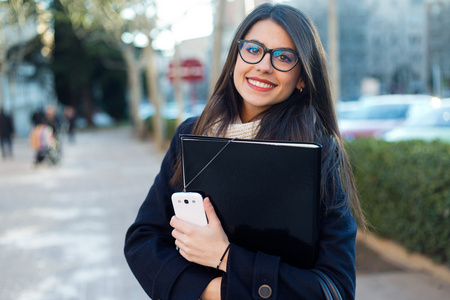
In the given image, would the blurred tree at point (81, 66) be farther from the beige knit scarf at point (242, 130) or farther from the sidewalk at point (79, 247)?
the beige knit scarf at point (242, 130)

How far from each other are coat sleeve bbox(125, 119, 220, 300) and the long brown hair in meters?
0.08

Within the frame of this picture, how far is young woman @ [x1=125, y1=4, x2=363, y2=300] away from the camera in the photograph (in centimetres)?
157

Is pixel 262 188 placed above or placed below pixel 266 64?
below

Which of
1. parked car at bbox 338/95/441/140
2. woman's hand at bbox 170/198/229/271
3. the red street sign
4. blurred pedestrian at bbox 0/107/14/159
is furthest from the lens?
blurred pedestrian at bbox 0/107/14/159

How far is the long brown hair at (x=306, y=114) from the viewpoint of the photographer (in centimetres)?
170

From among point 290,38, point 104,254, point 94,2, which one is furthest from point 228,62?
point 94,2

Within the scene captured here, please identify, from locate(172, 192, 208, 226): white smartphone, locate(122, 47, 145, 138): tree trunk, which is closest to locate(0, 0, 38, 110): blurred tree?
locate(122, 47, 145, 138): tree trunk

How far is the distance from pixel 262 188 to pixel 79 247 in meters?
5.43

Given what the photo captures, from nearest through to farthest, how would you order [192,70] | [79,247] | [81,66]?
[79,247]
[192,70]
[81,66]

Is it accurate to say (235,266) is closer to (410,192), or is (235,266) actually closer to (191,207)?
(191,207)

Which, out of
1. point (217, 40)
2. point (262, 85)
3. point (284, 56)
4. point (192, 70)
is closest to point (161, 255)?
point (262, 85)

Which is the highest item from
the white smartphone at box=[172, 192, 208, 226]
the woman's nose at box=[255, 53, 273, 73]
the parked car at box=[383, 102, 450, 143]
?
the woman's nose at box=[255, 53, 273, 73]

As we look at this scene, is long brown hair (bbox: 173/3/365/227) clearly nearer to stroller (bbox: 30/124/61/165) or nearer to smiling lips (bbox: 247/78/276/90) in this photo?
smiling lips (bbox: 247/78/276/90)

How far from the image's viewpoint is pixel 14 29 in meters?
25.9
